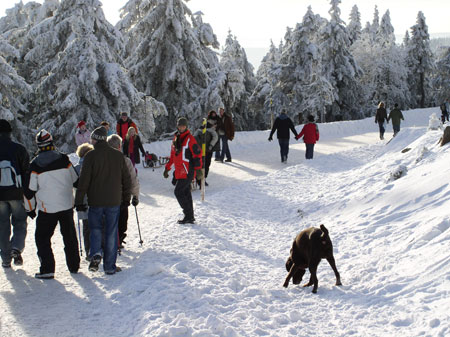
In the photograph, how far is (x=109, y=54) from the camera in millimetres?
20750

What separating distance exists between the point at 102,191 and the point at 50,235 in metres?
0.96

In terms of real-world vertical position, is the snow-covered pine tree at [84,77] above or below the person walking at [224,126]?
above

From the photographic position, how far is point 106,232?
6.12 metres

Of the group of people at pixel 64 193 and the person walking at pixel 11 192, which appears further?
the person walking at pixel 11 192

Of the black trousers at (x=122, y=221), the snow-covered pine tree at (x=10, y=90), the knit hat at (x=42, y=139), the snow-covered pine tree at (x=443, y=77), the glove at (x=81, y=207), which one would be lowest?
the black trousers at (x=122, y=221)

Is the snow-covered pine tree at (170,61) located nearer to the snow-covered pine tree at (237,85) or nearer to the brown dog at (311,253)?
the snow-covered pine tree at (237,85)

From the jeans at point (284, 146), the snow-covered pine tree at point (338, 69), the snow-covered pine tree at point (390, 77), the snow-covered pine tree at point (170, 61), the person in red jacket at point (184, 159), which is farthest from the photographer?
the snow-covered pine tree at point (390, 77)

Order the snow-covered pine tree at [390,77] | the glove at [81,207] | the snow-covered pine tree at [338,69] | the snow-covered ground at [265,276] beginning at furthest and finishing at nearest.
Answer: the snow-covered pine tree at [390,77]
the snow-covered pine tree at [338,69]
the glove at [81,207]
the snow-covered ground at [265,276]

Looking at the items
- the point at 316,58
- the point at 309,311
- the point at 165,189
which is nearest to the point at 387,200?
the point at 309,311

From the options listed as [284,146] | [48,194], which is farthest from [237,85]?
[48,194]

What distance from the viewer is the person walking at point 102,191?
5.84 meters

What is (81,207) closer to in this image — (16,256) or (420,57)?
(16,256)

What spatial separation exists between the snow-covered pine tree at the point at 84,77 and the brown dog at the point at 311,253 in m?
16.0

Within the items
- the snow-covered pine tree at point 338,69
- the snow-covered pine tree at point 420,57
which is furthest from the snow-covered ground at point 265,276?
the snow-covered pine tree at point 420,57
